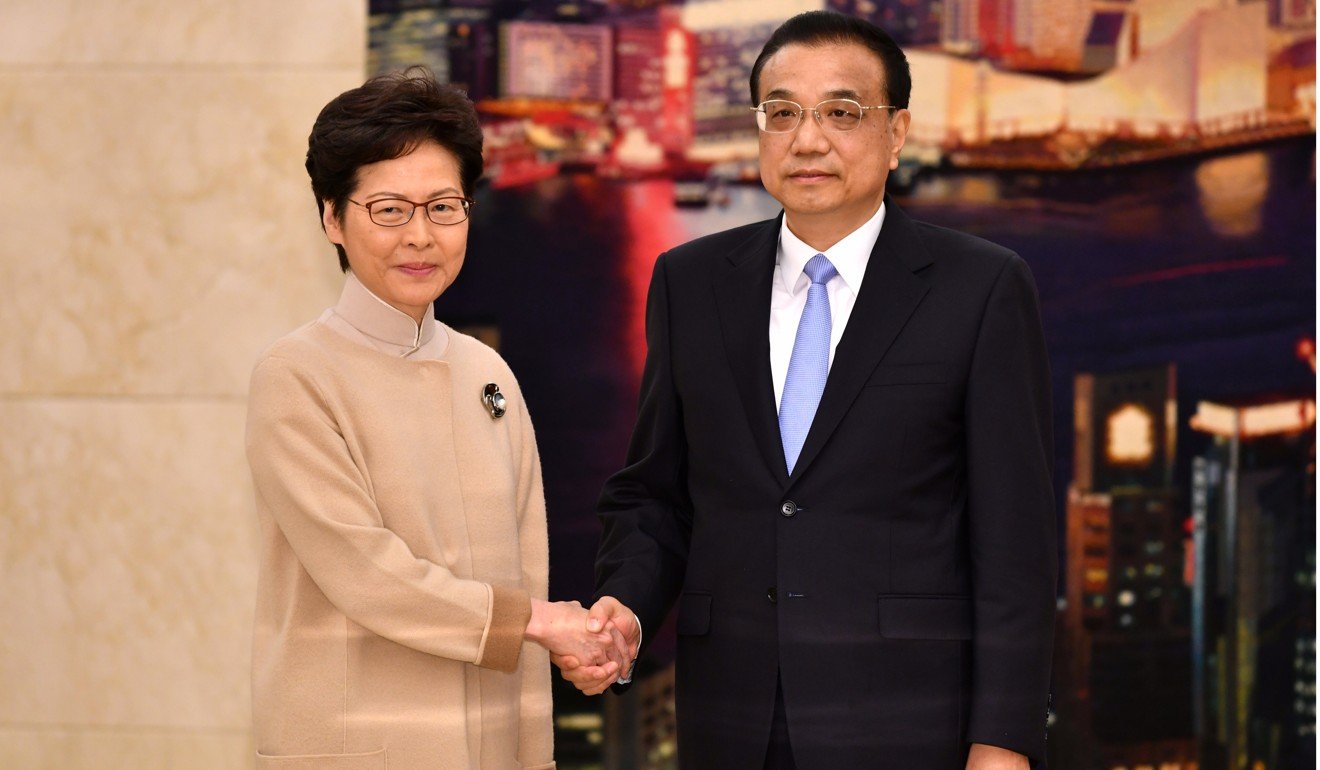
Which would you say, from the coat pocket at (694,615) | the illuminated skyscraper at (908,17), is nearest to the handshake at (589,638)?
the coat pocket at (694,615)

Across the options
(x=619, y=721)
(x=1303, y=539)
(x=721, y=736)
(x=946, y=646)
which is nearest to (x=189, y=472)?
(x=619, y=721)

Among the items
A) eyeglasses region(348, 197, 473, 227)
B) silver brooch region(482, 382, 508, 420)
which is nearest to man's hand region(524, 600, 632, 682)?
silver brooch region(482, 382, 508, 420)

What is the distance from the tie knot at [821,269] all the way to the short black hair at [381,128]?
1.95ft

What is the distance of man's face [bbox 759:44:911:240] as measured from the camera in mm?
2354

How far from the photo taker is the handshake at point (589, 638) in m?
2.38

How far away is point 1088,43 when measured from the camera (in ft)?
12.6

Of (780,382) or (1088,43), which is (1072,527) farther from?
(780,382)

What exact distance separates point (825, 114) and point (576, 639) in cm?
96

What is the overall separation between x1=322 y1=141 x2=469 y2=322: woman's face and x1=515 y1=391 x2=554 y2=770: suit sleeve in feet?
0.95

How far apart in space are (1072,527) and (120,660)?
2.71m

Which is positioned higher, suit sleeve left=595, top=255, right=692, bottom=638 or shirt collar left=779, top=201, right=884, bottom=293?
shirt collar left=779, top=201, right=884, bottom=293

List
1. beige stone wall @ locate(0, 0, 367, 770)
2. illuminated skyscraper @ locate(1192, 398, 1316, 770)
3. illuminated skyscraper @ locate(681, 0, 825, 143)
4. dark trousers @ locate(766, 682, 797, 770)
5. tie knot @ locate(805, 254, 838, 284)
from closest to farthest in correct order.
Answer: dark trousers @ locate(766, 682, 797, 770) → tie knot @ locate(805, 254, 838, 284) → illuminated skyscraper @ locate(1192, 398, 1316, 770) → illuminated skyscraper @ locate(681, 0, 825, 143) → beige stone wall @ locate(0, 0, 367, 770)

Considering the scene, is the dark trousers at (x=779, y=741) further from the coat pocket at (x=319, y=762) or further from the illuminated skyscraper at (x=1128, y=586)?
the illuminated skyscraper at (x=1128, y=586)

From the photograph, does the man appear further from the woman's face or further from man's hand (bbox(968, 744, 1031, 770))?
the woman's face
